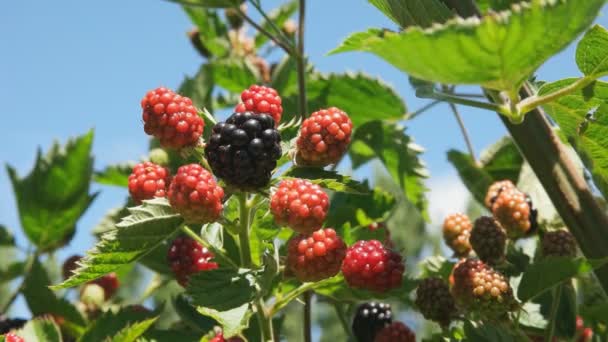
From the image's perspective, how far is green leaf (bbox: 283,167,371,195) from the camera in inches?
51.6

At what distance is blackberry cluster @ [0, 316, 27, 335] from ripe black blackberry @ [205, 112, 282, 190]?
0.71m

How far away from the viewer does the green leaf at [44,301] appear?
1.87m

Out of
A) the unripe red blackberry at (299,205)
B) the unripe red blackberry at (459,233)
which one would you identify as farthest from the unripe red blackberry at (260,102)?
the unripe red blackberry at (459,233)

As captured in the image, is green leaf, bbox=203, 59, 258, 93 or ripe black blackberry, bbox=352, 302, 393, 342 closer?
ripe black blackberry, bbox=352, 302, 393, 342

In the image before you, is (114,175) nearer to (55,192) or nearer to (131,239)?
(55,192)

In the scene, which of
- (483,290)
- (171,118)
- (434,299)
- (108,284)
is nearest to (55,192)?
(108,284)

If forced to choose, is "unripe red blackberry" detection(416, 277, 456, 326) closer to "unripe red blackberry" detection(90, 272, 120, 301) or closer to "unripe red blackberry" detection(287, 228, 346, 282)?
"unripe red blackberry" detection(287, 228, 346, 282)

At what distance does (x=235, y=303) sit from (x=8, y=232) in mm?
1269

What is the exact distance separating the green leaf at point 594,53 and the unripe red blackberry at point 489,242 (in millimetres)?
459

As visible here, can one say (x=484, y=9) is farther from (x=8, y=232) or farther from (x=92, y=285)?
(x=8, y=232)

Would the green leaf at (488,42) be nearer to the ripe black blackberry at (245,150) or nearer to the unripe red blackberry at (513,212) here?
the ripe black blackberry at (245,150)

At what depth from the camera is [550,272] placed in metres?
1.43

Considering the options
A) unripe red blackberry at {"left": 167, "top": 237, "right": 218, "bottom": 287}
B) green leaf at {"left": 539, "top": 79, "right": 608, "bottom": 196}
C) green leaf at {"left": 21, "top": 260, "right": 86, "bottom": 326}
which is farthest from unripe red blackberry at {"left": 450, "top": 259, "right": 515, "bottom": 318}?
green leaf at {"left": 21, "top": 260, "right": 86, "bottom": 326}

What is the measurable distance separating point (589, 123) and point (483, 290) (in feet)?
1.11
